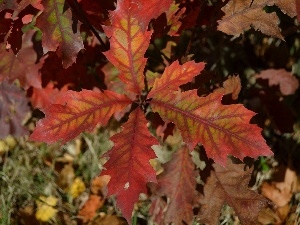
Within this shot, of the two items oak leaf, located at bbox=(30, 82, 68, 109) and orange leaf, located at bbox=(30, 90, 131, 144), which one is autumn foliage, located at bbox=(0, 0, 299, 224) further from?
oak leaf, located at bbox=(30, 82, 68, 109)

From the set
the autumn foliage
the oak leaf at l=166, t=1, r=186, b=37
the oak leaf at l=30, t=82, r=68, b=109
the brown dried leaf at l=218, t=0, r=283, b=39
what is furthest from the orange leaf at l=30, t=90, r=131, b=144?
the oak leaf at l=30, t=82, r=68, b=109

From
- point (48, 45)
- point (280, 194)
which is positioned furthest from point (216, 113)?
point (280, 194)

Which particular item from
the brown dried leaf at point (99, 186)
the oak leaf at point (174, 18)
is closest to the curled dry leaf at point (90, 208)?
the brown dried leaf at point (99, 186)

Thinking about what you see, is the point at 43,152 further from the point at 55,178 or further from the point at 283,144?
the point at 283,144

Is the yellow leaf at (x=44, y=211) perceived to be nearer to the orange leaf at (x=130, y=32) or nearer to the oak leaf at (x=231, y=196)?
the oak leaf at (x=231, y=196)

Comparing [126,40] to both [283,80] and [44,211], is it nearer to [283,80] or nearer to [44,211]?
[44,211]
